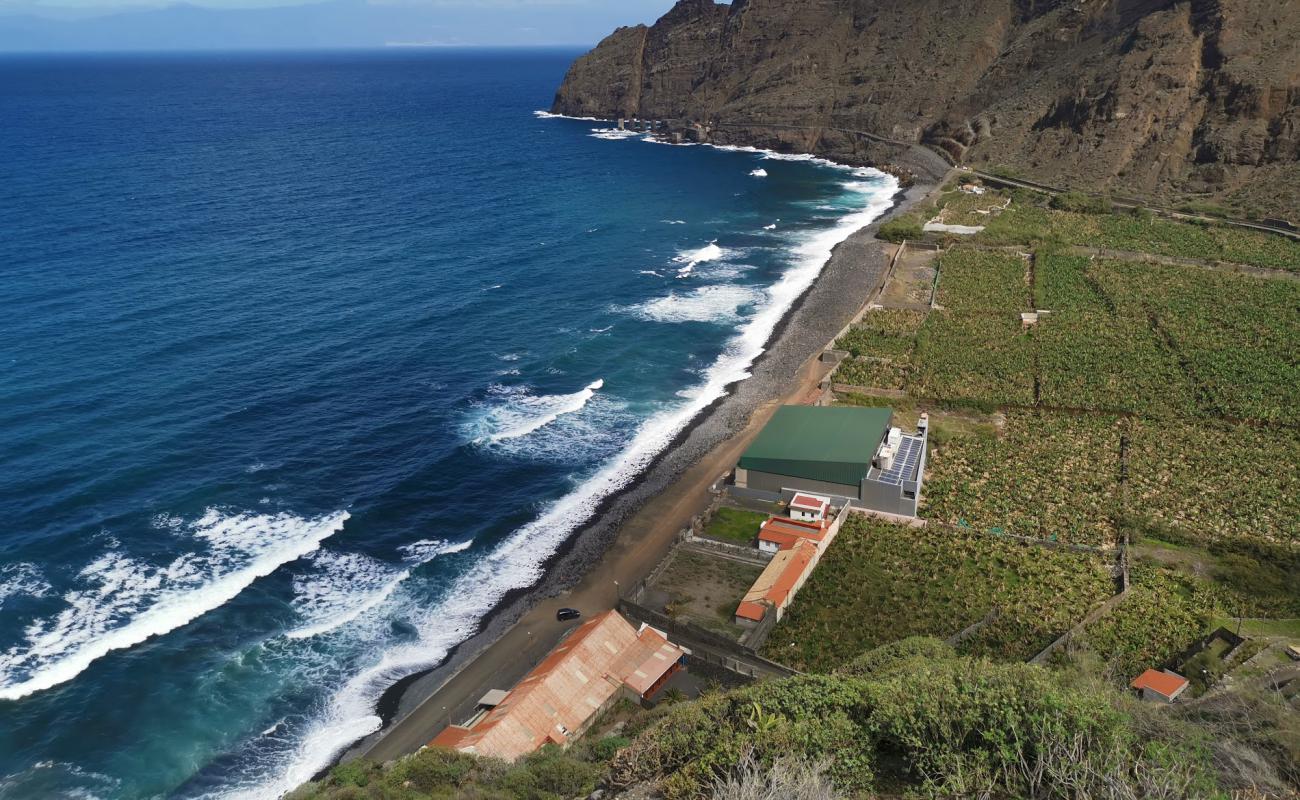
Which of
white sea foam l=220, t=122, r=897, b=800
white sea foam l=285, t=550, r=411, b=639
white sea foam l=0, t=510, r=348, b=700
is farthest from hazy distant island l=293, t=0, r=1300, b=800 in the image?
white sea foam l=0, t=510, r=348, b=700

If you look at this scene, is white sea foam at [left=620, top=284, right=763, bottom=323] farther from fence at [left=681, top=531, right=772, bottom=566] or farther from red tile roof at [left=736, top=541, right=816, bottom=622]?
red tile roof at [left=736, top=541, right=816, bottom=622]

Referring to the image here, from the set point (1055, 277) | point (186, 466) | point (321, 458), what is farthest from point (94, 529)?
point (1055, 277)

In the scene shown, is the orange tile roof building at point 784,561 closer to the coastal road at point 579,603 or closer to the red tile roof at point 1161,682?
the coastal road at point 579,603

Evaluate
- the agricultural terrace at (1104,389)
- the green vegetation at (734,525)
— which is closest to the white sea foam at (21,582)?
the green vegetation at (734,525)

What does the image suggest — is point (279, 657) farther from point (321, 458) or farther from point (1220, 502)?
point (1220, 502)

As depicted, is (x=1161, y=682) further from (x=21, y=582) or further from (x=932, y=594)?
(x=21, y=582)

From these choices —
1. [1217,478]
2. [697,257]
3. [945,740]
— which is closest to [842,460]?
[1217,478]
